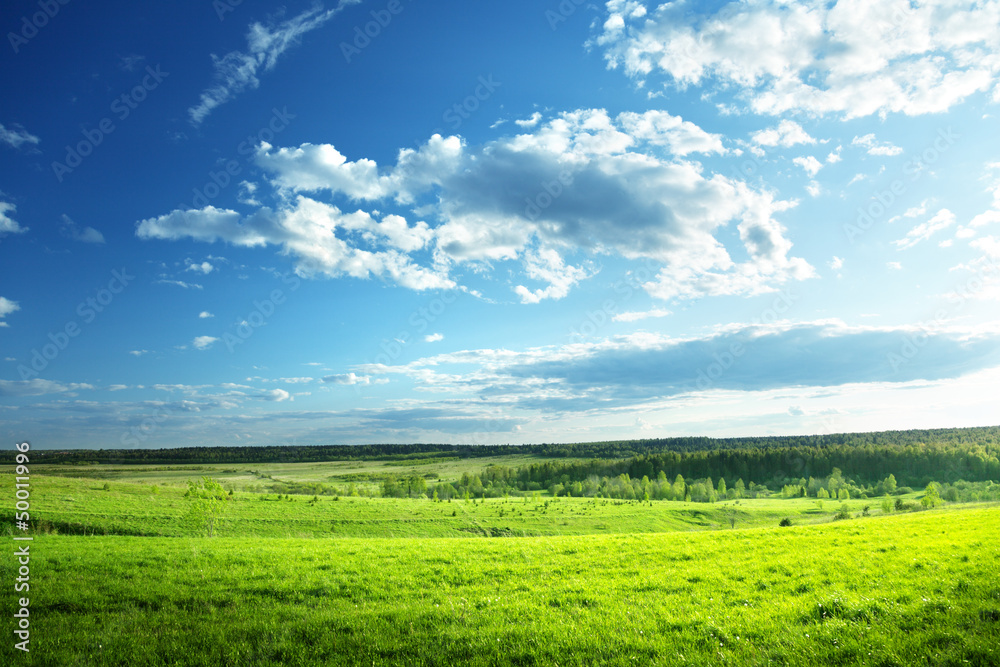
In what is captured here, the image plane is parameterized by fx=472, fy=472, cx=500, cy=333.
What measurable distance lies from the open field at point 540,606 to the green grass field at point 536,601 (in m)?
0.06

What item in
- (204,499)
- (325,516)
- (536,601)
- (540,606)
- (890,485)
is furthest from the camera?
(890,485)

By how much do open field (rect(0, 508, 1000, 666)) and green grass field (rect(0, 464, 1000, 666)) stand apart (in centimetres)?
6

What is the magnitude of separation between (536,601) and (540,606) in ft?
1.90

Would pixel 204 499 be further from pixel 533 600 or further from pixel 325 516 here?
pixel 533 600

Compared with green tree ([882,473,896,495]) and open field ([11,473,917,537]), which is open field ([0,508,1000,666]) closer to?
open field ([11,473,917,537])

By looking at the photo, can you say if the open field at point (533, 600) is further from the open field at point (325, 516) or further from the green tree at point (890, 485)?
the green tree at point (890, 485)

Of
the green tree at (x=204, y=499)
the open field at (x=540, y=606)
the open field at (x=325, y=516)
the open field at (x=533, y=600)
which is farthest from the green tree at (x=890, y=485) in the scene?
the green tree at (x=204, y=499)

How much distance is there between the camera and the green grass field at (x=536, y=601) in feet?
31.2

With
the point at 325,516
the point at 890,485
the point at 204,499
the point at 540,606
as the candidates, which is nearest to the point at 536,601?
the point at 540,606

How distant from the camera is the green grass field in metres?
9.52

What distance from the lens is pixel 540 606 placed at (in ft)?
40.9

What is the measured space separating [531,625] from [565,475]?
189m

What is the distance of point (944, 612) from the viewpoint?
10.2 m

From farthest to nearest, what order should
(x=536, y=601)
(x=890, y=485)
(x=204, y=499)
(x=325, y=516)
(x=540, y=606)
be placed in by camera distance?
(x=890, y=485) → (x=325, y=516) → (x=204, y=499) → (x=536, y=601) → (x=540, y=606)
